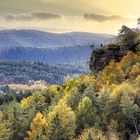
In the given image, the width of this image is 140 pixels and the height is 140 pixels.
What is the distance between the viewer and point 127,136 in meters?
100

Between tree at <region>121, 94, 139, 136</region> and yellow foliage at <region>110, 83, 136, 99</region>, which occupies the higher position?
yellow foliage at <region>110, 83, 136, 99</region>

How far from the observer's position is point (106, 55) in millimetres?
165250

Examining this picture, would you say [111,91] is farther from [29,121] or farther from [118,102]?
[29,121]

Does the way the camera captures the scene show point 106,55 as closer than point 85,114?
No

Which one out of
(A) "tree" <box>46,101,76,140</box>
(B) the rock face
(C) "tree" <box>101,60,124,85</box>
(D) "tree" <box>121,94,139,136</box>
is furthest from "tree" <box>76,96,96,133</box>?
(B) the rock face

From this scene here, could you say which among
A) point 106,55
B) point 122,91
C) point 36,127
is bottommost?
point 36,127

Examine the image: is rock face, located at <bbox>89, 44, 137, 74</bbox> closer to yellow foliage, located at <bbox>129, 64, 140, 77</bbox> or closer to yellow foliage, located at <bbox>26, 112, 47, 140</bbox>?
yellow foliage, located at <bbox>129, 64, 140, 77</bbox>

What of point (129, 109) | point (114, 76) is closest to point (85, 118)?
point (129, 109)

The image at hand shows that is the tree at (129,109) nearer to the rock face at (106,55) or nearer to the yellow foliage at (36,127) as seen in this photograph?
the yellow foliage at (36,127)

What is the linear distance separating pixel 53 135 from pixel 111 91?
967 inches

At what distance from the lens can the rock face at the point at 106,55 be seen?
6363 inches

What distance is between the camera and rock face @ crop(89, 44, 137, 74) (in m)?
162

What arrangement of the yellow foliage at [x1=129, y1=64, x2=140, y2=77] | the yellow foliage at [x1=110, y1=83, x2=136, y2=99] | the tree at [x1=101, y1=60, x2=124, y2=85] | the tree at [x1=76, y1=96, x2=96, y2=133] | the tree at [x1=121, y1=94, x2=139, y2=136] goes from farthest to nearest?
the tree at [x1=101, y1=60, x2=124, y2=85] < the yellow foliage at [x1=129, y1=64, x2=140, y2=77] < the yellow foliage at [x1=110, y1=83, x2=136, y2=99] < the tree at [x1=76, y1=96, x2=96, y2=133] < the tree at [x1=121, y1=94, x2=139, y2=136]

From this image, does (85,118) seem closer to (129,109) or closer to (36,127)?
(129,109)
